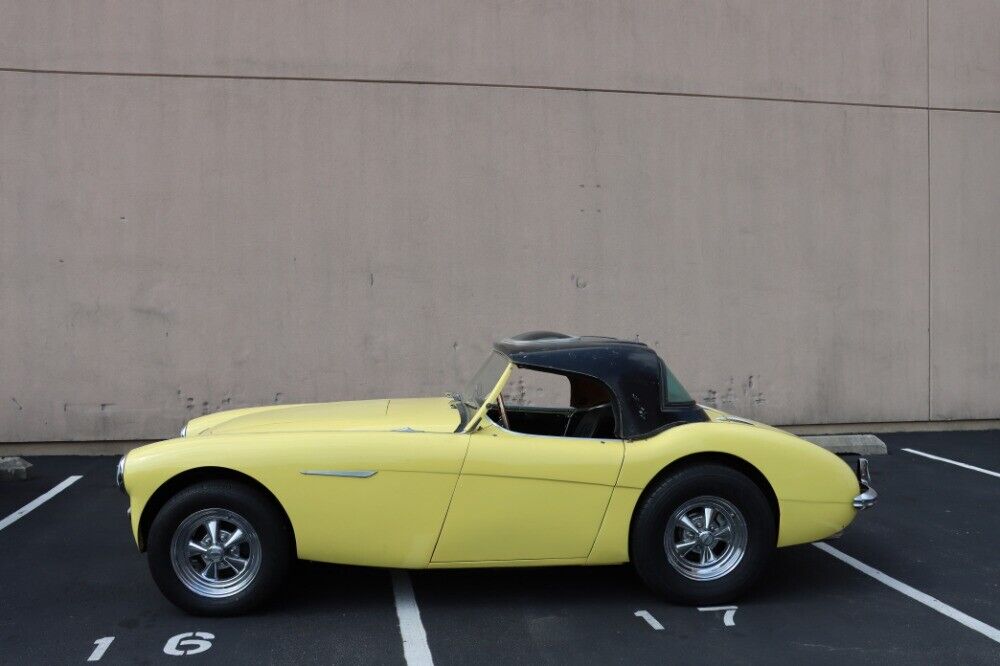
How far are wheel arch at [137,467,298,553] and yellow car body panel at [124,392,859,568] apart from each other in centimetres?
2

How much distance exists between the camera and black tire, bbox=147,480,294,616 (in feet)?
12.6

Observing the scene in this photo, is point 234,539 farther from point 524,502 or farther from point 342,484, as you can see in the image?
point 524,502

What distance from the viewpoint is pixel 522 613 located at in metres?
4.03

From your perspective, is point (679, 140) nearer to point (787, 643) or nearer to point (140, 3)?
point (140, 3)

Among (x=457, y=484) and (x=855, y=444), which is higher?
(x=457, y=484)

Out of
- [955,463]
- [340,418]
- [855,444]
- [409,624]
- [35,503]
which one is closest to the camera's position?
[409,624]

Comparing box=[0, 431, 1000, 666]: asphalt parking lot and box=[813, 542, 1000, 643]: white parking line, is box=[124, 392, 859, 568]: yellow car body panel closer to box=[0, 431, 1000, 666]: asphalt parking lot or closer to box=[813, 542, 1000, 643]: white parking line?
box=[0, 431, 1000, 666]: asphalt parking lot

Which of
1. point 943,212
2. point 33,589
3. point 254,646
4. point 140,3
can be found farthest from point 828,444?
point 140,3

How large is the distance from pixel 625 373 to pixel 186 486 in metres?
2.18

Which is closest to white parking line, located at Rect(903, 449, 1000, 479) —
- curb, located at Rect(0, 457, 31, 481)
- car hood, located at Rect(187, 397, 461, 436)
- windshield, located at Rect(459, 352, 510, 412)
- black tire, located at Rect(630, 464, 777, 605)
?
black tire, located at Rect(630, 464, 777, 605)

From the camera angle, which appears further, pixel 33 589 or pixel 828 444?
pixel 828 444

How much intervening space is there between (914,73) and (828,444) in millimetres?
4225

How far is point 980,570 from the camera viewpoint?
15.3 ft

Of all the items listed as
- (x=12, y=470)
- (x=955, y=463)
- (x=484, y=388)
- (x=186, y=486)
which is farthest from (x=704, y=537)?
(x=12, y=470)
